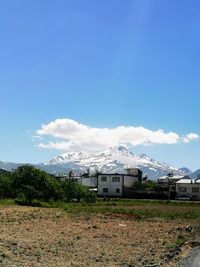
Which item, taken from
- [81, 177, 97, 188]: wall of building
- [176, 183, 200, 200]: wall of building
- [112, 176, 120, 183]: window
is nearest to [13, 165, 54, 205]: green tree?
[112, 176, 120, 183]: window

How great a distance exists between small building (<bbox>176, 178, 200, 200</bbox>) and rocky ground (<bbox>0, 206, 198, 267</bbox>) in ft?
309

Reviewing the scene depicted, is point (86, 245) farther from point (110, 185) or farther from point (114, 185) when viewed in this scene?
point (110, 185)

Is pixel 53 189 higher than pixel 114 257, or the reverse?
pixel 53 189

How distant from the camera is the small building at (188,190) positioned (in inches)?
5054

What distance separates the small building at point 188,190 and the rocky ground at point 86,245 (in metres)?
94.1

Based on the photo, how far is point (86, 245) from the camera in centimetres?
2570

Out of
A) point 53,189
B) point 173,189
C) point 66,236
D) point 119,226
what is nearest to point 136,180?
point 173,189

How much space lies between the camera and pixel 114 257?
72.3 ft

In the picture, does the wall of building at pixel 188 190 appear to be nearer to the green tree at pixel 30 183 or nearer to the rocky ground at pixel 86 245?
the green tree at pixel 30 183

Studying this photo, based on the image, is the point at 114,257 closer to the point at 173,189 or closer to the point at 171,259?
the point at 171,259

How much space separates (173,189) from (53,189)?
65.8 meters

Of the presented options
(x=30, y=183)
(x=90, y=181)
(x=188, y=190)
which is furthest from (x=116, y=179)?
(x=30, y=183)

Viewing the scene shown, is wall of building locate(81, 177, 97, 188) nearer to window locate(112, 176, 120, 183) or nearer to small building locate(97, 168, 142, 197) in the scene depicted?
small building locate(97, 168, 142, 197)

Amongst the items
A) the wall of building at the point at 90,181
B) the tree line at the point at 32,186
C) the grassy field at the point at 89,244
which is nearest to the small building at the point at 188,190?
the wall of building at the point at 90,181
